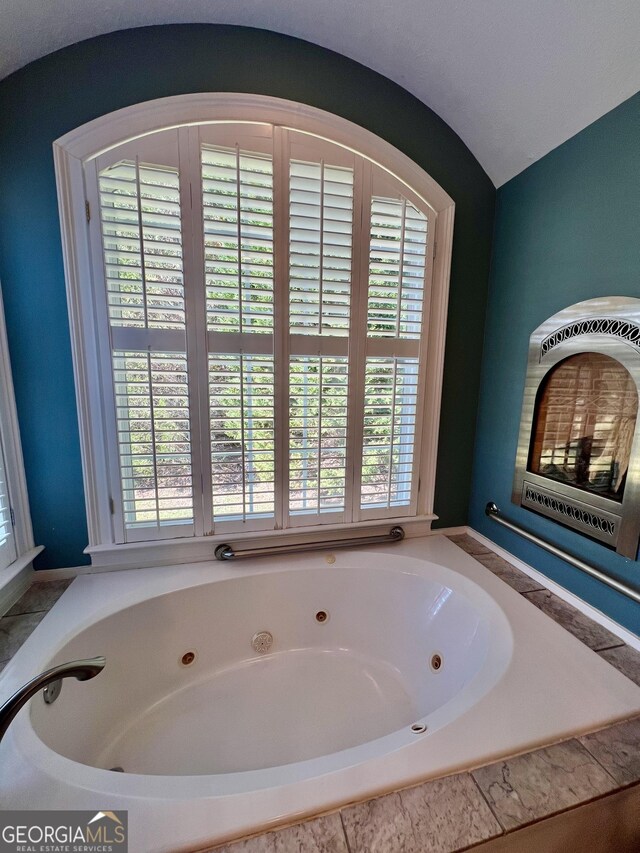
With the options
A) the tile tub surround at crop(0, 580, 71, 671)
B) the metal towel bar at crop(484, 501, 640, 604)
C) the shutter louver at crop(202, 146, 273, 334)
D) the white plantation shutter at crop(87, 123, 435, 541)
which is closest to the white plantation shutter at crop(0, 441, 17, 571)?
the tile tub surround at crop(0, 580, 71, 671)

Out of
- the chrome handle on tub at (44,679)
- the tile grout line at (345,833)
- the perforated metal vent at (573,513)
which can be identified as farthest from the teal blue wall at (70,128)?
the perforated metal vent at (573,513)

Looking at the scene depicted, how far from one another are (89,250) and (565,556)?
7.25 feet

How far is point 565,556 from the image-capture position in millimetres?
1388

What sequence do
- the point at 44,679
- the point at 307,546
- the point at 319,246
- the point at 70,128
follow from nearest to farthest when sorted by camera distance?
the point at 44,679
the point at 70,128
the point at 319,246
the point at 307,546

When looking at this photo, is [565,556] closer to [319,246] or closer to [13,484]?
[319,246]

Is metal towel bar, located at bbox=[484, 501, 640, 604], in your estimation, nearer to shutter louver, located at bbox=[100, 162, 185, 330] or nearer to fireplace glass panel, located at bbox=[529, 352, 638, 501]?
fireplace glass panel, located at bbox=[529, 352, 638, 501]

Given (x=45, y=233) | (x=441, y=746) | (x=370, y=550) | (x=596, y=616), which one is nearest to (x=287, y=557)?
(x=370, y=550)

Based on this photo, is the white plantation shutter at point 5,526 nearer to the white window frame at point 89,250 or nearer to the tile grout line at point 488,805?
the white window frame at point 89,250

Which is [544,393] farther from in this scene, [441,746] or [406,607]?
[441,746]

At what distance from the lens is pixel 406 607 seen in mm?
1614

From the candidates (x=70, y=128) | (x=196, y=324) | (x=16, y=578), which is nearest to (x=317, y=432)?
(x=196, y=324)

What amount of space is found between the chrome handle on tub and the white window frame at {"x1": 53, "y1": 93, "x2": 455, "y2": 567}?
28.2 inches

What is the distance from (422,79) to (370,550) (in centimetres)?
211

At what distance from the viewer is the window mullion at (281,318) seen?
141cm
